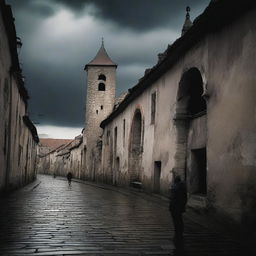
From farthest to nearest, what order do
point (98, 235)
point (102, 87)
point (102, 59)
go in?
1. point (102, 59)
2. point (102, 87)
3. point (98, 235)

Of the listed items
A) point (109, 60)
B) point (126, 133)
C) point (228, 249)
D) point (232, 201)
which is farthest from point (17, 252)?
point (109, 60)

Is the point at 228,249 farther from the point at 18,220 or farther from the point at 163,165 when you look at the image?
the point at 163,165

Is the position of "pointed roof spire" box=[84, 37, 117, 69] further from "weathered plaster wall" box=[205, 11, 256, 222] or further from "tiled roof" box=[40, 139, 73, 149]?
"tiled roof" box=[40, 139, 73, 149]

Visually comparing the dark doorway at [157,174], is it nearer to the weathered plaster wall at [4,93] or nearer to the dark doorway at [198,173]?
the dark doorway at [198,173]

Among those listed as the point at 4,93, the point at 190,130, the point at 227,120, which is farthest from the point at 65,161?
the point at 227,120

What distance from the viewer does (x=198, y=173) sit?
1375 centimetres

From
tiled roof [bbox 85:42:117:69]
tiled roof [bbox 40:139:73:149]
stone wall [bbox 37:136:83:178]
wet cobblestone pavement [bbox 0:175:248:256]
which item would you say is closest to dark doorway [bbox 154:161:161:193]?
wet cobblestone pavement [bbox 0:175:248:256]

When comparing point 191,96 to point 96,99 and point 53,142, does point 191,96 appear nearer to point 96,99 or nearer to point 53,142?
point 96,99

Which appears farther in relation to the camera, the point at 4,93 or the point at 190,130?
the point at 4,93

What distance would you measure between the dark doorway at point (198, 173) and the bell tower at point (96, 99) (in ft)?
96.8

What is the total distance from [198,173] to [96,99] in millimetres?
33373

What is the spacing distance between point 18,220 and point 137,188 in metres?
13.1

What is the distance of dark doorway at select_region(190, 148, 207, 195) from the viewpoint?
13.6 meters

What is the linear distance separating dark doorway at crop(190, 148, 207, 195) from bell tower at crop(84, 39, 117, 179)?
29.5 meters
